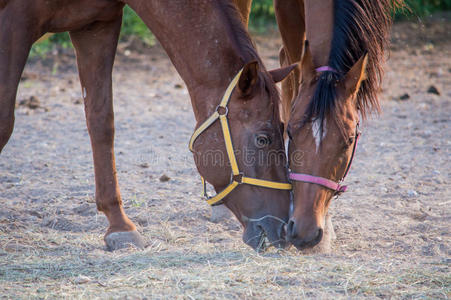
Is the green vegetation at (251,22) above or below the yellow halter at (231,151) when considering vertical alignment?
above

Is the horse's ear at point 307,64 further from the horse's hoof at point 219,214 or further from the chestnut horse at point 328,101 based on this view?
the horse's hoof at point 219,214

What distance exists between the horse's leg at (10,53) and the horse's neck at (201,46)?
0.74 m

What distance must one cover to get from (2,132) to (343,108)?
6.17 feet

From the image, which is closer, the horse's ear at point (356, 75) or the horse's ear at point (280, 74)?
the horse's ear at point (356, 75)

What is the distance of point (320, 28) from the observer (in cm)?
313

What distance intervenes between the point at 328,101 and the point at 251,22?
996 centimetres

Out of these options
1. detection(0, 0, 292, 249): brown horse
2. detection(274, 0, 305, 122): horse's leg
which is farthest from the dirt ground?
detection(274, 0, 305, 122): horse's leg

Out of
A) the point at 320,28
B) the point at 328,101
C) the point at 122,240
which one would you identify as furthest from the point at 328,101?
the point at 122,240

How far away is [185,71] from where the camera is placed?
126 inches

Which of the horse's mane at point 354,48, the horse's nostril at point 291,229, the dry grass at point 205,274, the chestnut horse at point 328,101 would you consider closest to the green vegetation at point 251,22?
the horse's mane at point 354,48

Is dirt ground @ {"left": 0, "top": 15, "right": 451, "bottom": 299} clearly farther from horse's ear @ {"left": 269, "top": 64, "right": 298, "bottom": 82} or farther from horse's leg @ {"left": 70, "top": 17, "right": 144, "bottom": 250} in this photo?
horse's ear @ {"left": 269, "top": 64, "right": 298, "bottom": 82}

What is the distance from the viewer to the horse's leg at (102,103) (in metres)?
3.63

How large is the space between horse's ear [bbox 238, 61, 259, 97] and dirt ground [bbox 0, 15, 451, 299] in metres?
0.90

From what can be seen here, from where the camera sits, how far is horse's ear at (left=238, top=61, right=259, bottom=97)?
9.45 feet
